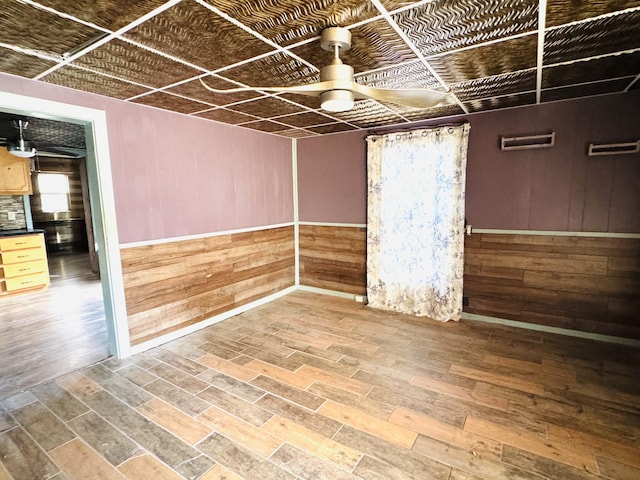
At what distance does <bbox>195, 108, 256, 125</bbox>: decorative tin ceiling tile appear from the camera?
325 centimetres

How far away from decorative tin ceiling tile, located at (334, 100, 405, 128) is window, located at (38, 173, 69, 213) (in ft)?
27.4

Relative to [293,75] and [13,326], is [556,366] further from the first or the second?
[13,326]

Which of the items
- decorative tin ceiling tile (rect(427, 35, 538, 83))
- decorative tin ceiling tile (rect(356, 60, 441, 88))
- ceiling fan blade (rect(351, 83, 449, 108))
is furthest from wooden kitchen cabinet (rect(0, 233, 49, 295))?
decorative tin ceiling tile (rect(427, 35, 538, 83))

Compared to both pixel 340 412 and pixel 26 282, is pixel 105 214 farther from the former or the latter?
pixel 26 282

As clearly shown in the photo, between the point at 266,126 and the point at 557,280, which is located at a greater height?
the point at 266,126

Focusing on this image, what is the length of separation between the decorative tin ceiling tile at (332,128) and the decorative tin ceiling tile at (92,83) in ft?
6.83

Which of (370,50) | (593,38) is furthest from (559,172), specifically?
(370,50)

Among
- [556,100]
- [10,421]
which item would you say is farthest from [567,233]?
[10,421]

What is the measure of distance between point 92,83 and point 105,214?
104 cm

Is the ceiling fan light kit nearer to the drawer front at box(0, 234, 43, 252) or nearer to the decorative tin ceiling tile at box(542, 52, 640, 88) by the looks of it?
the drawer front at box(0, 234, 43, 252)

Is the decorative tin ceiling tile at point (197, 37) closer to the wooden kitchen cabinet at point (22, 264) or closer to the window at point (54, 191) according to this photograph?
the wooden kitchen cabinet at point (22, 264)

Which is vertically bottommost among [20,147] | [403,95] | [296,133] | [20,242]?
[20,242]

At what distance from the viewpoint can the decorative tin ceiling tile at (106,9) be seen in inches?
56.1

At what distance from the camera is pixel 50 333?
351 centimetres
